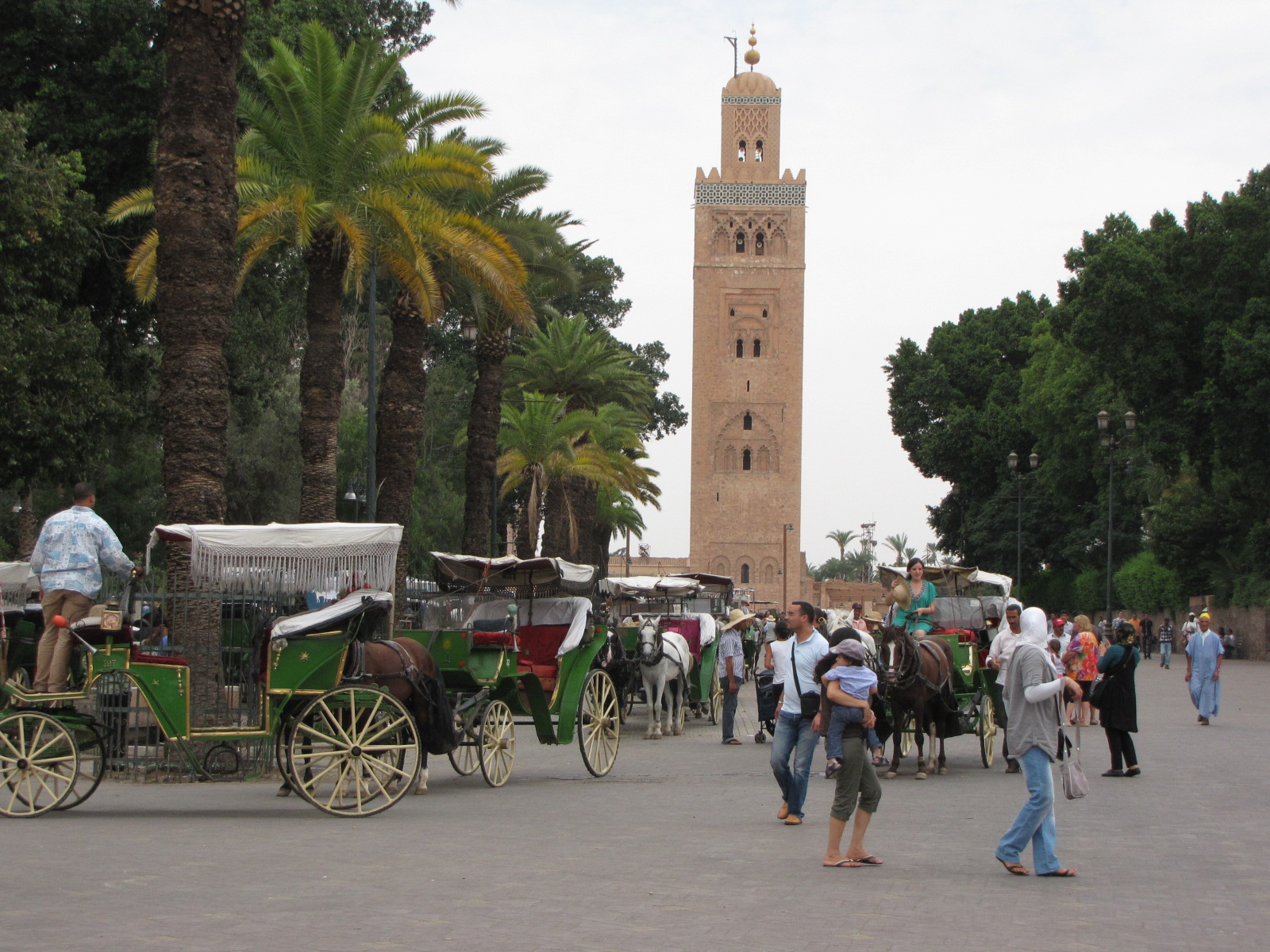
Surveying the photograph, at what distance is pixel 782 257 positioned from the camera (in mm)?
89938

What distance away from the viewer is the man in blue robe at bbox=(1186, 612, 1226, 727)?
20.5 metres

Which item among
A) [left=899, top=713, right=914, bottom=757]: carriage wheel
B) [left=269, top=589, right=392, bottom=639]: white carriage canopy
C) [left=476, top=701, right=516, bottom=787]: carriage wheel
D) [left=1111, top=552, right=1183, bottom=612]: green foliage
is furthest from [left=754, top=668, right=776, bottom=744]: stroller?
[left=1111, top=552, right=1183, bottom=612]: green foliage

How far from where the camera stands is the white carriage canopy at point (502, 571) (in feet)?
53.1

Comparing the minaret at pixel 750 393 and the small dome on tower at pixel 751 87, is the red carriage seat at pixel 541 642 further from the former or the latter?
the small dome on tower at pixel 751 87

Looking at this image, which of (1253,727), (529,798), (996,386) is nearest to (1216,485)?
(996,386)

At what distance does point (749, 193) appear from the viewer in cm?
9106

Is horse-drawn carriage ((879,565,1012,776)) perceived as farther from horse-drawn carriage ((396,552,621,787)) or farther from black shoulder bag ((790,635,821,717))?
black shoulder bag ((790,635,821,717))

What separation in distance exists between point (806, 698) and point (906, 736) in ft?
21.0

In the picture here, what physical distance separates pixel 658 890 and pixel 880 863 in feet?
5.54

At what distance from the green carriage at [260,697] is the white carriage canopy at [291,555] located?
1 cm

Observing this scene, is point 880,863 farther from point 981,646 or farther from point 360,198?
point 360,198

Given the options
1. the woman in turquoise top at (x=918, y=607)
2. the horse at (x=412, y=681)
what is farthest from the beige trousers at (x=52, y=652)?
the woman in turquoise top at (x=918, y=607)

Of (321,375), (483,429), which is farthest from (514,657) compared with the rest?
(483,429)

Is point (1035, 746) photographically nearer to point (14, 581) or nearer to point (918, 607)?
point (918, 607)
